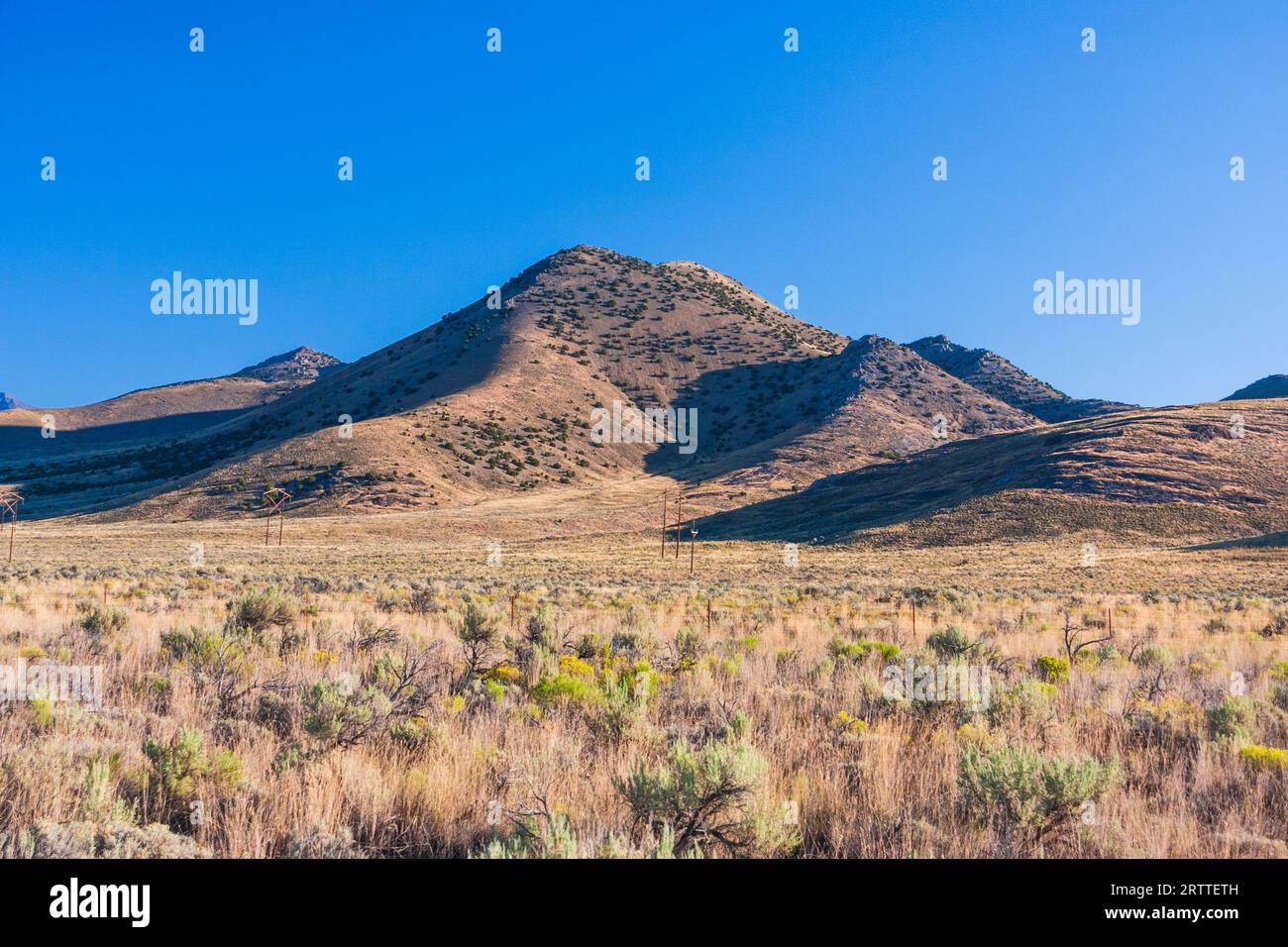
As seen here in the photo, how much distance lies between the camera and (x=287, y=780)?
503 centimetres

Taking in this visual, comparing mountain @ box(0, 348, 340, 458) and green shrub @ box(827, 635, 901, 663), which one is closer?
green shrub @ box(827, 635, 901, 663)

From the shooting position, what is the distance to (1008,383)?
13838cm

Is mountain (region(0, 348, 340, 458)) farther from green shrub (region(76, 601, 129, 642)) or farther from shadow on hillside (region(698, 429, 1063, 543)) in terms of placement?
green shrub (region(76, 601, 129, 642))

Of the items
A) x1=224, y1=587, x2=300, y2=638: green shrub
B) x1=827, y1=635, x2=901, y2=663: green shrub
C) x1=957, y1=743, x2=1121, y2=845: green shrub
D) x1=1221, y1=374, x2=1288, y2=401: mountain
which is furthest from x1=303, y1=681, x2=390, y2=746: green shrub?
x1=1221, y1=374, x2=1288, y2=401: mountain

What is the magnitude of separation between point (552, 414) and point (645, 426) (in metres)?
14.3

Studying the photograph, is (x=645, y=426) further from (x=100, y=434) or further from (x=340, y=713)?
(x=100, y=434)

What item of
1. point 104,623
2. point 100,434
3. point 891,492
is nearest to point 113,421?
point 100,434

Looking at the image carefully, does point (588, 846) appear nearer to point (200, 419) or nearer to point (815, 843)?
point (815, 843)

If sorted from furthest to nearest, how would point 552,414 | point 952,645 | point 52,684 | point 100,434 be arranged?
point 100,434
point 552,414
point 952,645
point 52,684
